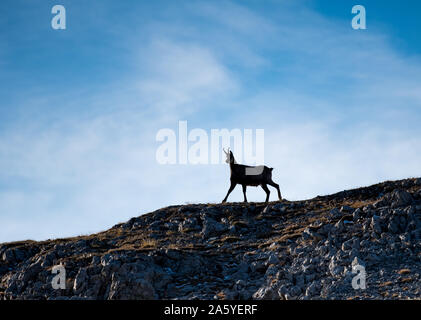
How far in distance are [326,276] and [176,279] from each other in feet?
23.3

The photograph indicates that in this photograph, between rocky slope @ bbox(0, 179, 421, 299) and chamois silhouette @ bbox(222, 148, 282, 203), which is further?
chamois silhouette @ bbox(222, 148, 282, 203)

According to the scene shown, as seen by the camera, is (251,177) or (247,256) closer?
(247,256)

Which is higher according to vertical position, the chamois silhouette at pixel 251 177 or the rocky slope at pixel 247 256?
the chamois silhouette at pixel 251 177

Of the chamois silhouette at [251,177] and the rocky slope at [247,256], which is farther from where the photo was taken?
the chamois silhouette at [251,177]

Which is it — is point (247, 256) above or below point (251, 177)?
below

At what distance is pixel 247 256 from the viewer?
26891 millimetres

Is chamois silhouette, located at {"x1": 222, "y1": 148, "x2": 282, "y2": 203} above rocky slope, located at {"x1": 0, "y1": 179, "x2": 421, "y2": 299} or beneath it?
above

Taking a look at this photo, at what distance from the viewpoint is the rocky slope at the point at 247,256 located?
2306 cm

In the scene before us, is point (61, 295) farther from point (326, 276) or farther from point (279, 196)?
point (279, 196)

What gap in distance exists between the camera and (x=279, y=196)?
37312mm

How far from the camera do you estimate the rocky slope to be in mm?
23062
